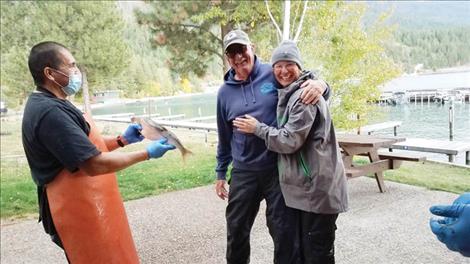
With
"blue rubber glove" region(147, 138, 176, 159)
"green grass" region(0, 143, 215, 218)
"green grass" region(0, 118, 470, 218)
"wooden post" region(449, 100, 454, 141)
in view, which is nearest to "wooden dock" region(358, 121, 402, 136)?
"green grass" region(0, 118, 470, 218)

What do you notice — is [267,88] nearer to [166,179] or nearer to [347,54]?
[166,179]

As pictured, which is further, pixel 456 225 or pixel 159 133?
pixel 159 133

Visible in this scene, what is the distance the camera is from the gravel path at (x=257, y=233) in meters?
3.74

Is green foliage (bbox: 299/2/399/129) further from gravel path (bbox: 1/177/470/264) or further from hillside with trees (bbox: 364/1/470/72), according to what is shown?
gravel path (bbox: 1/177/470/264)

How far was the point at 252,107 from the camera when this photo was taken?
2.63 meters

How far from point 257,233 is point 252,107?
2141mm

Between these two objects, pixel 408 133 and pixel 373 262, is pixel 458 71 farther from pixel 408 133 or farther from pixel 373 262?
pixel 408 133

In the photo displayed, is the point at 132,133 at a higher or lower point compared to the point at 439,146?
higher

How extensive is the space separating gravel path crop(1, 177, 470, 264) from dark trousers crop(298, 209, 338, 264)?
4.00 ft

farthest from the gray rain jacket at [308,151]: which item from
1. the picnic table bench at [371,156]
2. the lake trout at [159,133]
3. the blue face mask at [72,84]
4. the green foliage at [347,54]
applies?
the green foliage at [347,54]

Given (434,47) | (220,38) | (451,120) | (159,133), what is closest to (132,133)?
(159,133)

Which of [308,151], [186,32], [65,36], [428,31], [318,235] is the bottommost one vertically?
[318,235]

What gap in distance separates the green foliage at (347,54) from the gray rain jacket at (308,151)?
245 inches

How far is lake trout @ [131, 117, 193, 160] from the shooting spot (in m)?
2.32
